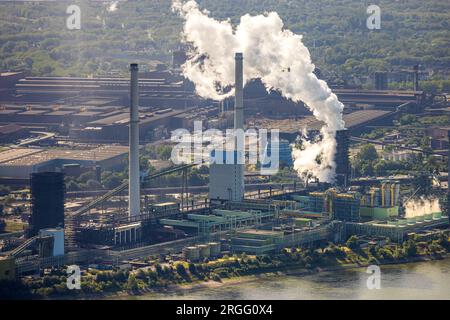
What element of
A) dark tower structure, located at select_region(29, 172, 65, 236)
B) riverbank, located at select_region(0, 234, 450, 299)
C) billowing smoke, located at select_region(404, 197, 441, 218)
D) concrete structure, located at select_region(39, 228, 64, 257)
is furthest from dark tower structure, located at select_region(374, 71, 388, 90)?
concrete structure, located at select_region(39, 228, 64, 257)

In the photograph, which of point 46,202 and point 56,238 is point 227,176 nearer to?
point 46,202

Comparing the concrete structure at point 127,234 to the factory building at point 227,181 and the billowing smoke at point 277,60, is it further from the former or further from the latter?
the billowing smoke at point 277,60

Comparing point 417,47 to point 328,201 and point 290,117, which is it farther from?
point 328,201

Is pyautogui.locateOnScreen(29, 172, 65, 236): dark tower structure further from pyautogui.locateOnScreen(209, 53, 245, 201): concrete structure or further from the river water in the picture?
pyautogui.locateOnScreen(209, 53, 245, 201): concrete structure

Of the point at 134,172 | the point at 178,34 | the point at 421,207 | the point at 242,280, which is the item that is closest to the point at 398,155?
the point at 421,207

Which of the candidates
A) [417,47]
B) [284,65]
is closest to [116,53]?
[417,47]

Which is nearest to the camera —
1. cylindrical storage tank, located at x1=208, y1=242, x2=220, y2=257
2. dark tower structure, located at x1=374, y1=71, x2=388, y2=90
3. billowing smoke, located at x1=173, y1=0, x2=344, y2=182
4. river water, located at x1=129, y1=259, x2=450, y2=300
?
river water, located at x1=129, y1=259, x2=450, y2=300

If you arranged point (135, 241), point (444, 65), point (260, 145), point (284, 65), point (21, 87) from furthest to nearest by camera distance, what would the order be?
point (444, 65) < point (21, 87) < point (260, 145) < point (284, 65) < point (135, 241)
